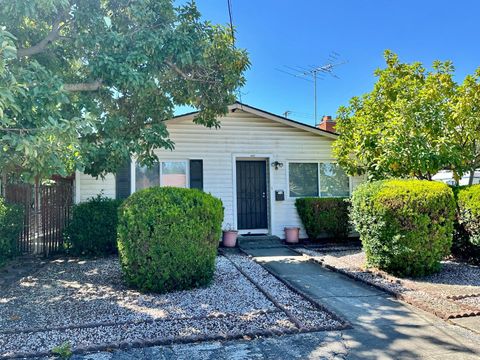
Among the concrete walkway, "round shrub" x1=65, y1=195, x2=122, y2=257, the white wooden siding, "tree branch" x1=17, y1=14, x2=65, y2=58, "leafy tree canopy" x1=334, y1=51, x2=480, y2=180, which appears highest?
"tree branch" x1=17, y1=14, x2=65, y2=58

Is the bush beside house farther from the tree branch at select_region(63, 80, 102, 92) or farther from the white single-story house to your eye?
the tree branch at select_region(63, 80, 102, 92)

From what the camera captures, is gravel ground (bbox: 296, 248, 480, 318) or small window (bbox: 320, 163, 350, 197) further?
small window (bbox: 320, 163, 350, 197)

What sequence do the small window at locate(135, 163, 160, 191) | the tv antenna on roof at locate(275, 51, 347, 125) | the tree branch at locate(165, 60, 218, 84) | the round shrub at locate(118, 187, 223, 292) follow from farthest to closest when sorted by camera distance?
the tv antenna on roof at locate(275, 51, 347, 125) → the small window at locate(135, 163, 160, 191) → the tree branch at locate(165, 60, 218, 84) → the round shrub at locate(118, 187, 223, 292)

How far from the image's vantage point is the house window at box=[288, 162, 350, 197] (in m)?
10.7

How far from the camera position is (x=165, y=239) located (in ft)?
16.7

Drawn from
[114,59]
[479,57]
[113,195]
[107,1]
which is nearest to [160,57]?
[114,59]

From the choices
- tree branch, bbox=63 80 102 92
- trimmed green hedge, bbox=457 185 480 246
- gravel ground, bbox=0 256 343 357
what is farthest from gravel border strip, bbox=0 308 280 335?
trimmed green hedge, bbox=457 185 480 246

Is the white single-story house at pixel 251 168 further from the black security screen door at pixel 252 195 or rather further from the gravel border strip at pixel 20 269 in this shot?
the gravel border strip at pixel 20 269

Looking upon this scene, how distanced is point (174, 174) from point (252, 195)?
7.51 ft

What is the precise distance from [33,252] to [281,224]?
20.4ft

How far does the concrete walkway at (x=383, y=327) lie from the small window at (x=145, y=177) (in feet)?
16.1

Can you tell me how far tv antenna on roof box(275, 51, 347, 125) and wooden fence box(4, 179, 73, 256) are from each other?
9252 millimetres

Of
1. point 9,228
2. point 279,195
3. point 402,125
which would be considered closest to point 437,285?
point 402,125

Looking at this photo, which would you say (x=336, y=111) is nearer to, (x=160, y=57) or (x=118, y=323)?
(x=160, y=57)
